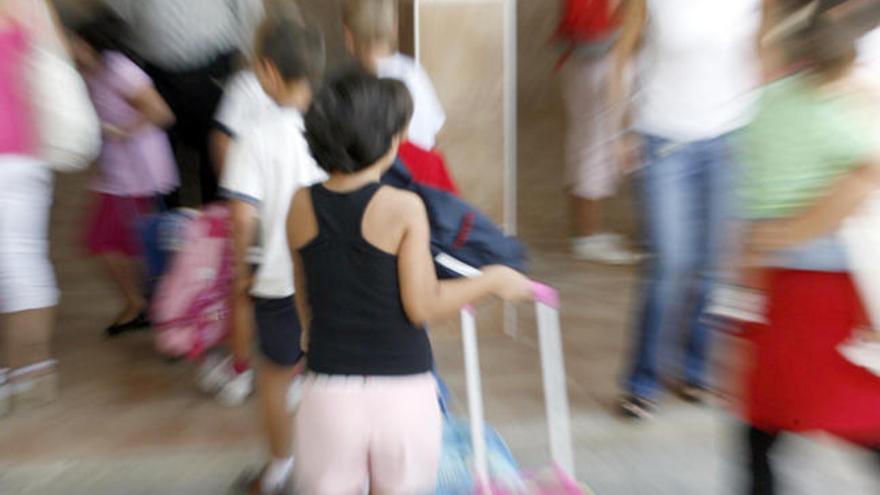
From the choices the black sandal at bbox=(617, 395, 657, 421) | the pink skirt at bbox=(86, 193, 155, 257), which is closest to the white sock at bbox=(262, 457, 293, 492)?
the black sandal at bbox=(617, 395, 657, 421)

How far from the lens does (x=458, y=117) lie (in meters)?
4.17

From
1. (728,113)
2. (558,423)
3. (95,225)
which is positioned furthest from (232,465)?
(728,113)

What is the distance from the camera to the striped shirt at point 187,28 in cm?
418

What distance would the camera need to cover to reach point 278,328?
273 cm

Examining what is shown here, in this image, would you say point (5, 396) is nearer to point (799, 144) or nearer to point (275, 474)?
point (275, 474)

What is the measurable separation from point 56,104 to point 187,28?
43.1 inches

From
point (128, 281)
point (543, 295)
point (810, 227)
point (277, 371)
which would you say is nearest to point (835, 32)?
point (810, 227)

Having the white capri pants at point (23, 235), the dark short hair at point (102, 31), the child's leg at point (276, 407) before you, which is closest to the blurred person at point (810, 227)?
the child's leg at point (276, 407)

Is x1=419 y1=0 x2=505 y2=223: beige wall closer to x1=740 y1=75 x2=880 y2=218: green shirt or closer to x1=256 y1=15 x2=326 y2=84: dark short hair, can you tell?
x1=256 y1=15 x2=326 y2=84: dark short hair

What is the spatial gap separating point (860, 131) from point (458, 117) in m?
2.52

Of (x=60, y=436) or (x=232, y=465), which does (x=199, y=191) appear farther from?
(x=232, y=465)

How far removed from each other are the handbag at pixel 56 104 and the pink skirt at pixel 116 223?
2.78 ft

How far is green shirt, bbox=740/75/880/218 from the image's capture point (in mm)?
1824

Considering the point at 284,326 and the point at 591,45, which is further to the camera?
the point at 591,45
